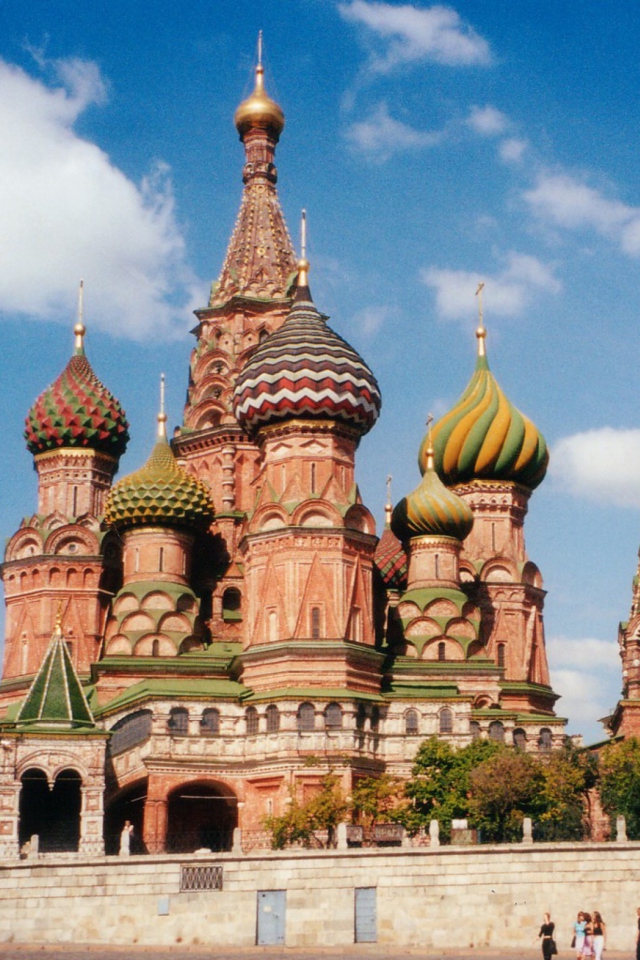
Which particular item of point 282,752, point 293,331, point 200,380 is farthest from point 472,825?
point 200,380

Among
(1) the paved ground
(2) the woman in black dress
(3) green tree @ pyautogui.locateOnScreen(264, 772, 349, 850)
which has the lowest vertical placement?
(1) the paved ground

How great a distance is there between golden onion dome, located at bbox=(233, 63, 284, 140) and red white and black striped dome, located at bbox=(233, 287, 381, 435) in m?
12.8

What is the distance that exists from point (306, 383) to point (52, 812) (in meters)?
15.2

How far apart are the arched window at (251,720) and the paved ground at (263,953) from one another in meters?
13.9

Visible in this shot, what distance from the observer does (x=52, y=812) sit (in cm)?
4831

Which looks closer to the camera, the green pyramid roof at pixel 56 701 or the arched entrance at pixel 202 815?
the green pyramid roof at pixel 56 701

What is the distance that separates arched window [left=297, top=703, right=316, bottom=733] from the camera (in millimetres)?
49875

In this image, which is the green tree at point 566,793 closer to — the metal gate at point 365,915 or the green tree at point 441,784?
the green tree at point 441,784

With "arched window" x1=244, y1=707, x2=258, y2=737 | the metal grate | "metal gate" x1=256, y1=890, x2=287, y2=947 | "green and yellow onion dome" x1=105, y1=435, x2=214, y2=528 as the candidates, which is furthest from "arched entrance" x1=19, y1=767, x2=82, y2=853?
"metal gate" x1=256, y1=890, x2=287, y2=947

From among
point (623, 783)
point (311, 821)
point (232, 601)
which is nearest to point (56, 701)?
point (311, 821)

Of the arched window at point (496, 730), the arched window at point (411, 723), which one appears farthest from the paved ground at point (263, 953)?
the arched window at point (496, 730)

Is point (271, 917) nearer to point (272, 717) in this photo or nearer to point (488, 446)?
point (272, 717)

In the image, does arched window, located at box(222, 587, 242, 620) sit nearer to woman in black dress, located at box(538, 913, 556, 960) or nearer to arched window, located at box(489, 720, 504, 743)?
arched window, located at box(489, 720, 504, 743)

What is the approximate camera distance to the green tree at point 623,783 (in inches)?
1758
